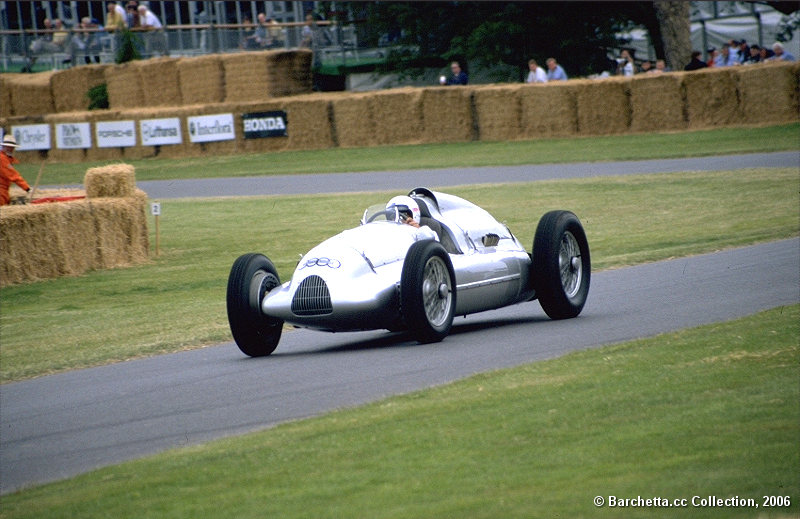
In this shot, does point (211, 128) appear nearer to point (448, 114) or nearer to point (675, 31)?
point (448, 114)

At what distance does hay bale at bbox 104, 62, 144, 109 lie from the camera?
37.8 meters

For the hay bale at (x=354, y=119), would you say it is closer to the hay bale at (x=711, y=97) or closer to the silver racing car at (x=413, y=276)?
the hay bale at (x=711, y=97)

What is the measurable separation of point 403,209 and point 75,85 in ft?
104

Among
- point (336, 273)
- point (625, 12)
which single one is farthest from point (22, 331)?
point (625, 12)

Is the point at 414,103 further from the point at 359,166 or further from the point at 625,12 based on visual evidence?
the point at 625,12

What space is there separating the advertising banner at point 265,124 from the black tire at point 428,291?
82.8 feet

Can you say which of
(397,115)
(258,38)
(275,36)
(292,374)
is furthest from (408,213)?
(258,38)

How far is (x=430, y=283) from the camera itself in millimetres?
9203

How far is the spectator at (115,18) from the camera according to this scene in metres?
37.8

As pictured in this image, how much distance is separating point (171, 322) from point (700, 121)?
19.0m

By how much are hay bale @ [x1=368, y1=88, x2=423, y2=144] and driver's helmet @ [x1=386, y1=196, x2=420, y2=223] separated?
2231 cm

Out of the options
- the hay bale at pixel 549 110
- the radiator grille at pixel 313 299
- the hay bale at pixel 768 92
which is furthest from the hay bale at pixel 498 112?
the radiator grille at pixel 313 299

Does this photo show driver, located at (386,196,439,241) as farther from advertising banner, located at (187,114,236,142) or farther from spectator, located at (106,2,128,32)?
spectator, located at (106,2,128,32)

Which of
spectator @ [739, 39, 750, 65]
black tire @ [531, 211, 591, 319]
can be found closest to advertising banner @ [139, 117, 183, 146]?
spectator @ [739, 39, 750, 65]
